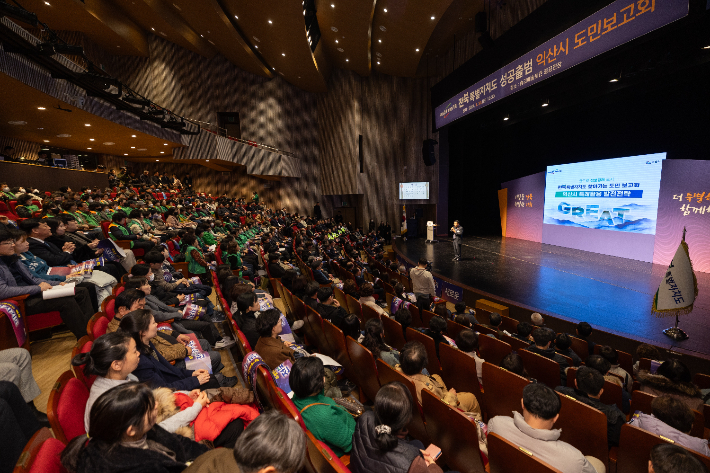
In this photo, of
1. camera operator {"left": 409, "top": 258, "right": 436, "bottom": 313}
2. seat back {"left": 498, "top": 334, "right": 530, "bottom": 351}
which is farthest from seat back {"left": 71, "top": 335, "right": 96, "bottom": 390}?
camera operator {"left": 409, "top": 258, "right": 436, "bottom": 313}

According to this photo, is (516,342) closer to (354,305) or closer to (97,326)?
(354,305)

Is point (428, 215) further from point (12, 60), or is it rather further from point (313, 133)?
point (12, 60)

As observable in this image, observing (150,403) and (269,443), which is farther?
(150,403)

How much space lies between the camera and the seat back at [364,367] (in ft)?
7.59

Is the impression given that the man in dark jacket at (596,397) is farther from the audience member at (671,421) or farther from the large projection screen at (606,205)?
the large projection screen at (606,205)

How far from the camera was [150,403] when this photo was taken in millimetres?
1113

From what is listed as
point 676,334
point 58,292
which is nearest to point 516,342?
point 676,334

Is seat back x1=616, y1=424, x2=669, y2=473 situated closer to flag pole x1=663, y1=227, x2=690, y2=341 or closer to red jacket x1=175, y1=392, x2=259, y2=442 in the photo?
red jacket x1=175, y1=392, x2=259, y2=442

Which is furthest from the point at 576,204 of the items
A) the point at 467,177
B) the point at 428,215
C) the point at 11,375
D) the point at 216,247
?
the point at 11,375

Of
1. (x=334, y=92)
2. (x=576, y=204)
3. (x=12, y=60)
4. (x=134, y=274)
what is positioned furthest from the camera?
(x=334, y=92)

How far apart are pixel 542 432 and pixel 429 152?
42.1 feet

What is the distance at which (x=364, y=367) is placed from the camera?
244 cm

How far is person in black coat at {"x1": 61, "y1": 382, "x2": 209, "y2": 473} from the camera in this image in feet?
3.26

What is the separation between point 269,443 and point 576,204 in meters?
11.2
